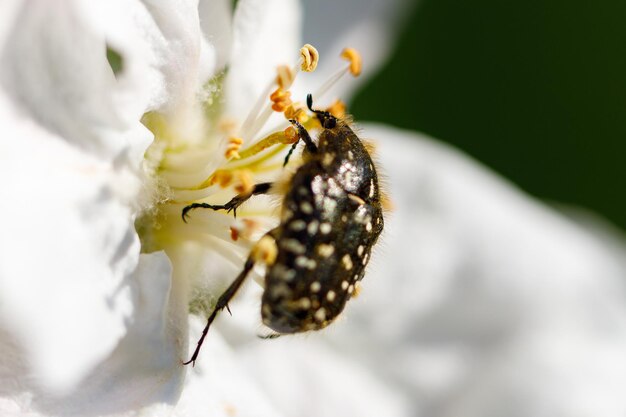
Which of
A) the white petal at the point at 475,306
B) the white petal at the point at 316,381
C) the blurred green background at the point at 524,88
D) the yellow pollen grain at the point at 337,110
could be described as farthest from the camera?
the blurred green background at the point at 524,88

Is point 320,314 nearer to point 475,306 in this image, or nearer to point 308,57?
point 308,57

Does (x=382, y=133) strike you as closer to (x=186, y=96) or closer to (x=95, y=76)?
(x=186, y=96)

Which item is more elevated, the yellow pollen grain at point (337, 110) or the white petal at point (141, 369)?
the yellow pollen grain at point (337, 110)

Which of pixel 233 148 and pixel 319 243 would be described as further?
pixel 233 148

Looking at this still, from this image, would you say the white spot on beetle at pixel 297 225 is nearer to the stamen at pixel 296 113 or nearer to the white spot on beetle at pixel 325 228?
the white spot on beetle at pixel 325 228

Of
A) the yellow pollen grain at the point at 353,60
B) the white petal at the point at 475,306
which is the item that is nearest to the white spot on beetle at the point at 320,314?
the yellow pollen grain at the point at 353,60

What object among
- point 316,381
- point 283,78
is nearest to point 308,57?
point 283,78

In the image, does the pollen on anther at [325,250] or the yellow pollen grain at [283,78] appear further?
the yellow pollen grain at [283,78]
